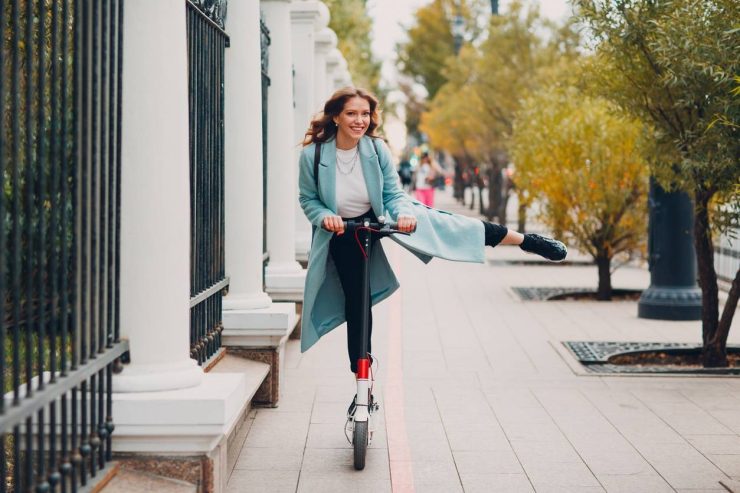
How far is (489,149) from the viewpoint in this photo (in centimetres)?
3130

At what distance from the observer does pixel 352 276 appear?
20.9 ft

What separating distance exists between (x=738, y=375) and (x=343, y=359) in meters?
3.15

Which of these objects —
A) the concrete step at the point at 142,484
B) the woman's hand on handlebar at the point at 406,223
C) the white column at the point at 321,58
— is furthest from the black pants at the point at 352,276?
the white column at the point at 321,58

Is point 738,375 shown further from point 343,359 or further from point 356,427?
point 356,427

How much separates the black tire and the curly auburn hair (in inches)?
60.2

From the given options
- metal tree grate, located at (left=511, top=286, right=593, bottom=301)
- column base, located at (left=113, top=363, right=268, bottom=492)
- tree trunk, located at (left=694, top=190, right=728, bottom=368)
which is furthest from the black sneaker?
metal tree grate, located at (left=511, top=286, right=593, bottom=301)

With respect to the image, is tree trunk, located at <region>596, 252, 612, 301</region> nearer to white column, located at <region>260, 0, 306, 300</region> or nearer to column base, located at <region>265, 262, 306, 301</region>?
white column, located at <region>260, 0, 306, 300</region>

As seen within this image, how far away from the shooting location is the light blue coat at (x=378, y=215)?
6.21m

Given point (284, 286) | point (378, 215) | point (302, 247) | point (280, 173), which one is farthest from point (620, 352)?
point (302, 247)

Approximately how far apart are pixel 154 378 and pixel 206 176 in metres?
2.11

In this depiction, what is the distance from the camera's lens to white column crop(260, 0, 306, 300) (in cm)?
1006

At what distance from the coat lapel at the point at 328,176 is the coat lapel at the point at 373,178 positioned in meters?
0.16

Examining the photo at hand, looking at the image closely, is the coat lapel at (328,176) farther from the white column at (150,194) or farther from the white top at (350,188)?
the white column at (150,194)

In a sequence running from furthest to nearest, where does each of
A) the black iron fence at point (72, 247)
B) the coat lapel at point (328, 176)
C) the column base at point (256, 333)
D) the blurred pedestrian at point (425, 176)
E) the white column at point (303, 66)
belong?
the blurred pedestrian at point (425, 176)
the white column at point (303, 66)
the column base at point (256, 333)
the coat lapel at point (328, 176)
the black iron fence at point (72, 247)
